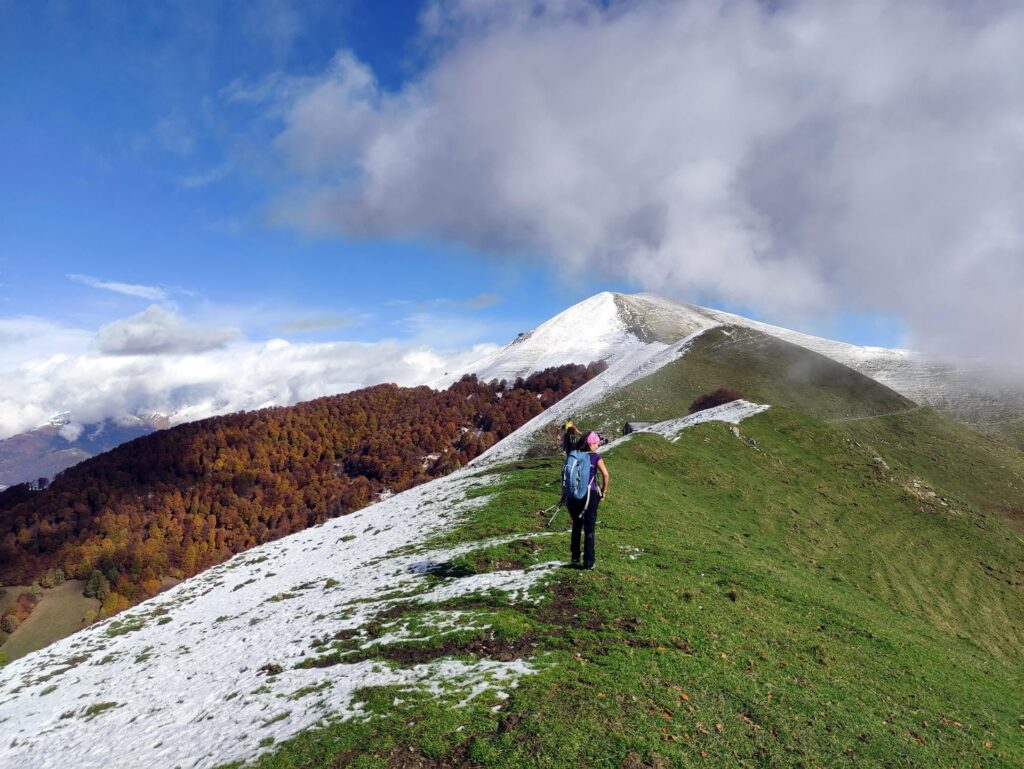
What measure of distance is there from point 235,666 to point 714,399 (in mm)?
78796

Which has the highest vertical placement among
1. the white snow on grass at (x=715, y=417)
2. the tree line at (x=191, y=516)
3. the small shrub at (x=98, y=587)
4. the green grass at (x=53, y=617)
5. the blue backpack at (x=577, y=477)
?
the white snow on grass at (x=715, y=417)

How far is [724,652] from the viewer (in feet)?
47.7

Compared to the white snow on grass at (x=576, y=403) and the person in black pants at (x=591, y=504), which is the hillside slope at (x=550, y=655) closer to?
the person in black pants at (x=591, y=504)

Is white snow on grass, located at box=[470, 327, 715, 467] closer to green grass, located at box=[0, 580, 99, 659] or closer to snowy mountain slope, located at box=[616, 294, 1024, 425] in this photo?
snowy mountain slope, located at box=[616, 294, 1024, 425]

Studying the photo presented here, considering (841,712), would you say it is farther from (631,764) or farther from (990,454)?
(990,454)

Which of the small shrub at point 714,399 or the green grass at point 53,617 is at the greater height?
the small shrub at point 714,399

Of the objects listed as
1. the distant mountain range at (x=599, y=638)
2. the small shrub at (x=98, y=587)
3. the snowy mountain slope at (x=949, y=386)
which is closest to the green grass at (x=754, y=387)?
the snowy mountain slope at (x=949, y=386)

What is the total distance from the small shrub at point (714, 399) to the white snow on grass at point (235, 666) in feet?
191

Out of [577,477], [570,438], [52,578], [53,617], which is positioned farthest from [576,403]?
[52,578]

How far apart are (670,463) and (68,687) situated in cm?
3752

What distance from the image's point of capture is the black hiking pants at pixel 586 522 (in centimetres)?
1798

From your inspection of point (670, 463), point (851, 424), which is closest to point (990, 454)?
point (851, 424)

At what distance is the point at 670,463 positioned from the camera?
4278 cm

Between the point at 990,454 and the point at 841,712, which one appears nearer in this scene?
the point at 841,712
